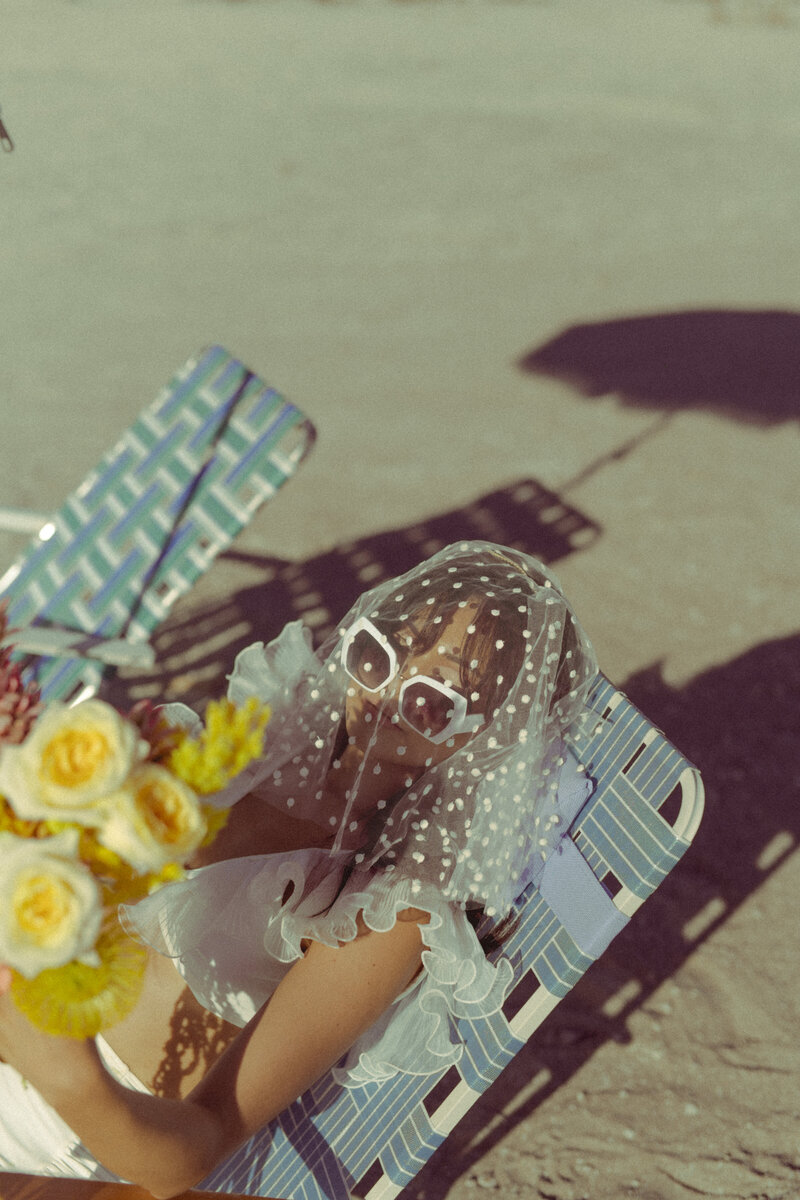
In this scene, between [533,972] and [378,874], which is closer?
[378,874]

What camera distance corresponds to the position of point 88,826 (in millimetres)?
1041

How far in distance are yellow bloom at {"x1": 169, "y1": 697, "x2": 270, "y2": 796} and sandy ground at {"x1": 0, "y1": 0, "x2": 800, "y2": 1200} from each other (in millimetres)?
1692

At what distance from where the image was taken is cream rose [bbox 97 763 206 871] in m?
1.00

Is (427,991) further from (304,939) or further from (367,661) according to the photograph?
(367,661)

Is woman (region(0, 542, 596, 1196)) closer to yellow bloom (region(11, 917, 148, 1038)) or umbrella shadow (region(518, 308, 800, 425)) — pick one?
yellow bloom (region(11, 917, 148, 1038))

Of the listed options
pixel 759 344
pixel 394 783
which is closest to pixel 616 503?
pixel 759 344

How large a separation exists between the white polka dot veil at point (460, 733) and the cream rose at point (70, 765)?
741 mm

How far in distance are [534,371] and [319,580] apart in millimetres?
2256

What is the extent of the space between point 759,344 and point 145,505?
396 centimetres

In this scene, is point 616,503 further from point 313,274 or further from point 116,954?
point 116,954

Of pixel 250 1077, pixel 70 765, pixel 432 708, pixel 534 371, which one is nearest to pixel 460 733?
pixel 432 708

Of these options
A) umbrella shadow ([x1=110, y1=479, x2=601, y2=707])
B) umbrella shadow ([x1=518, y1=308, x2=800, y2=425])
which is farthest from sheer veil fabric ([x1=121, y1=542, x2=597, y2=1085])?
umbrella shadow ([x1=518, y1=308, x2=800, y2=425])

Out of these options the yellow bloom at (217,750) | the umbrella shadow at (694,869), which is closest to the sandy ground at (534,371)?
the umbrella shadow at (694,869)

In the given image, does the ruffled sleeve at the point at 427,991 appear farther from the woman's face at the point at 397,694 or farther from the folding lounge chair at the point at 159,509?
the folding lounge chair at the point at 159,509
